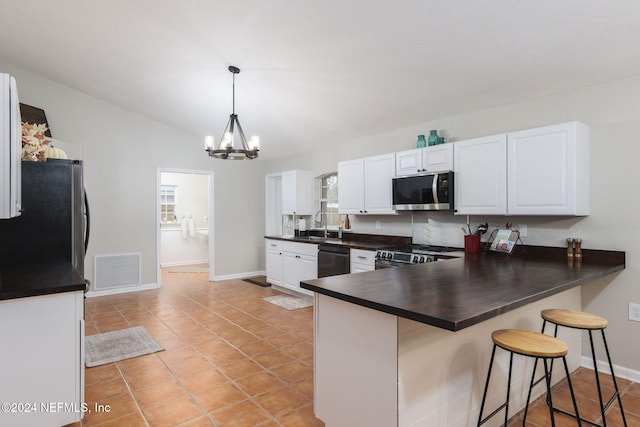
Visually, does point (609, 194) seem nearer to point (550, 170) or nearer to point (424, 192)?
point (550, 170)

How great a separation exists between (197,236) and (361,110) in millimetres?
5998

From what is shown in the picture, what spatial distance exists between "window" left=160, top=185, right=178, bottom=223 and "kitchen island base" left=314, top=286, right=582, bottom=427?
7424 mm

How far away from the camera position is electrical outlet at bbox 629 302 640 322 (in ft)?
8.85

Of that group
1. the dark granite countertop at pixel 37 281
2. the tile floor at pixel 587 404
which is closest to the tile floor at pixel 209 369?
the dark granite countertop at pixel 37 281

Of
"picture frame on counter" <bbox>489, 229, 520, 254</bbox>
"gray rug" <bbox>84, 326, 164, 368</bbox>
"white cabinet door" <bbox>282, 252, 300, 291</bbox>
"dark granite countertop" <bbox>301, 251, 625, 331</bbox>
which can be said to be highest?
"picture frame on counter" <bbox>489, 229, 520, 254</bbox>

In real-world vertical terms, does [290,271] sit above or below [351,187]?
below

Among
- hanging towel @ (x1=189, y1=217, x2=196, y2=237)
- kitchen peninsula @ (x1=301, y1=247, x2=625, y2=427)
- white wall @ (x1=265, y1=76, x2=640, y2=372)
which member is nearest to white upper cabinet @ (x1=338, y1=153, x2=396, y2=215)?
white wall @ (x1=265, y1=76, x2=640, y2=372)

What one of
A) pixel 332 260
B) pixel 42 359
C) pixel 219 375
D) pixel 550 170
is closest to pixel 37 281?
pixel 42 359

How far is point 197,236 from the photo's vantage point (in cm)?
862

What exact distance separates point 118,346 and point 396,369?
301 centimetres

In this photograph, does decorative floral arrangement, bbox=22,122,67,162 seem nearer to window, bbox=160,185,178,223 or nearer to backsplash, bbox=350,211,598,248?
backsplash, bbox=350,211,598,248

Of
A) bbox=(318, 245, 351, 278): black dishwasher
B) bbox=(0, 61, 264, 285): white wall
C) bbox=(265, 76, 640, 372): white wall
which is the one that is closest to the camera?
bbox=(265, 76, 640, 372): white wall

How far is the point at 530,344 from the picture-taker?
5.43ft

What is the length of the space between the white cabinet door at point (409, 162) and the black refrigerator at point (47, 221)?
10.1 feet
